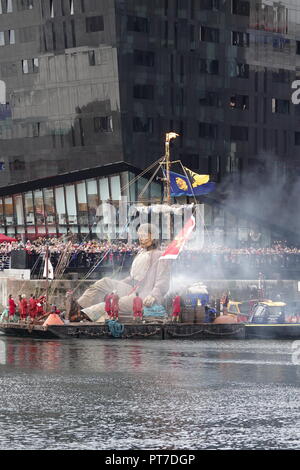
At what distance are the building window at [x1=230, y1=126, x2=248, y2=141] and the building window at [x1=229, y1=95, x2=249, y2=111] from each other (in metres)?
2.04

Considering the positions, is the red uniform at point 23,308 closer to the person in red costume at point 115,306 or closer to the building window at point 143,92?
the person in red costume at point 115,306

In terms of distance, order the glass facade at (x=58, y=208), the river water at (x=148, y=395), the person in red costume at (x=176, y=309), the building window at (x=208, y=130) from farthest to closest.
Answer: the building window at (x=208, y=130), the glass facade at (x=58, y=208), the person in red costume at (x=176, y=309), the river water at (x=148, y=395)

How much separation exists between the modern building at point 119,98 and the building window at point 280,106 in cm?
156

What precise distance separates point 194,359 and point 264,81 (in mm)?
65205

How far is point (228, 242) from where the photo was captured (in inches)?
4887

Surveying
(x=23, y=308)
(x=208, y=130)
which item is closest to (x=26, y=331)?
(x=23, y=308)

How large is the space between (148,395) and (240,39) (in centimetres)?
7523

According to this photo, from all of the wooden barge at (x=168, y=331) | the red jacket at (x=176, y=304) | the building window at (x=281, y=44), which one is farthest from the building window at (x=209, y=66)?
the wooden barge at (x=168, y=331)

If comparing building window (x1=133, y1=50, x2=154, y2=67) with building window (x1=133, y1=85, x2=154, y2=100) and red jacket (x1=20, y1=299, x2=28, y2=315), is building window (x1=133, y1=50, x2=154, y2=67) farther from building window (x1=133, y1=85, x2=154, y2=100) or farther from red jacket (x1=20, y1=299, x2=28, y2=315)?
red jacket (x1=20, y1=299, x2=28, y2=315)

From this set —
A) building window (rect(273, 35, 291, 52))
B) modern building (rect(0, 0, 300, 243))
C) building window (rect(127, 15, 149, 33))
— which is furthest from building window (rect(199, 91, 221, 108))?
building window (rect(127, 15, 149, 33))

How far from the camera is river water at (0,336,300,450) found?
4825 centimetres

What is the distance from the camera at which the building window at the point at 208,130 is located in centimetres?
12475

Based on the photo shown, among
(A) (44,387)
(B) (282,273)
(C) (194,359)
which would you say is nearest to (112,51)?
(B) (282,273)

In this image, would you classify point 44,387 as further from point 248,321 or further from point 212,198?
point 212,198
